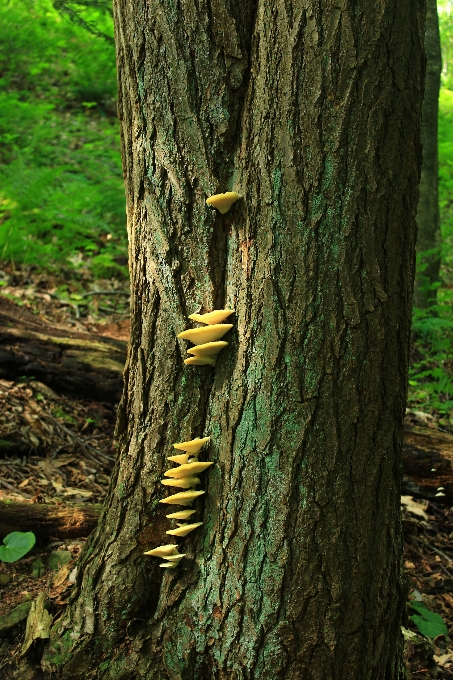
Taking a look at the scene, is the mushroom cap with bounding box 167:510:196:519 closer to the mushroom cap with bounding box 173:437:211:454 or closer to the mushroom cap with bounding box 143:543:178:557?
the mushroom cap with bounding box 143:543:178:557

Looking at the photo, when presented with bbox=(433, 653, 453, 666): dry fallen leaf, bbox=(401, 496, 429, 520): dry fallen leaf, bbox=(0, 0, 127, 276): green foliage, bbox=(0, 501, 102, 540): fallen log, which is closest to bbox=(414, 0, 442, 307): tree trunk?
bbox=(401, 496, 429, 520): dry fallen leaf

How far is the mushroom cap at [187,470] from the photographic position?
6.90ft

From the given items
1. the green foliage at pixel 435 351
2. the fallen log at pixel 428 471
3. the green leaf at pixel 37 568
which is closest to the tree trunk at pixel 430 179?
the green foliage at pixel 435 351

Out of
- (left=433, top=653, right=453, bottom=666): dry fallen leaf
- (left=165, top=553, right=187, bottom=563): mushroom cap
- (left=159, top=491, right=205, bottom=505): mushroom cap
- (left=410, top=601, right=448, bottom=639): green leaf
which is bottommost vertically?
(left=433, top=653, right=453, bottom=666): dry fallen leaf

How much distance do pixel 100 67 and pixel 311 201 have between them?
10.1 m

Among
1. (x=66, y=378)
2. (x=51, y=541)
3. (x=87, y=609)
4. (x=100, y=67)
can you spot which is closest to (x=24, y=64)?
(x=100, y=67)

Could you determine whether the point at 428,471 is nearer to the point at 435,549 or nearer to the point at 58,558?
the point at 435,549

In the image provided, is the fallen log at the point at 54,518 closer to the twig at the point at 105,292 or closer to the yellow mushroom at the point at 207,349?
the yellow mushroom at the point at 207,349

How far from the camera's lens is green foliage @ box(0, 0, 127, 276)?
6.71m

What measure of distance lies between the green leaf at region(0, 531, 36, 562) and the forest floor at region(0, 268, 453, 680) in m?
0.24

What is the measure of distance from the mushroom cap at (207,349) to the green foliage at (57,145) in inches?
195

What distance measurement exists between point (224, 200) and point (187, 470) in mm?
1024

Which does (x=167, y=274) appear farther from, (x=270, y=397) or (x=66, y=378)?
(x=66, y=378)

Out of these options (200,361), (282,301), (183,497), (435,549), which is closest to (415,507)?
(435,549)
